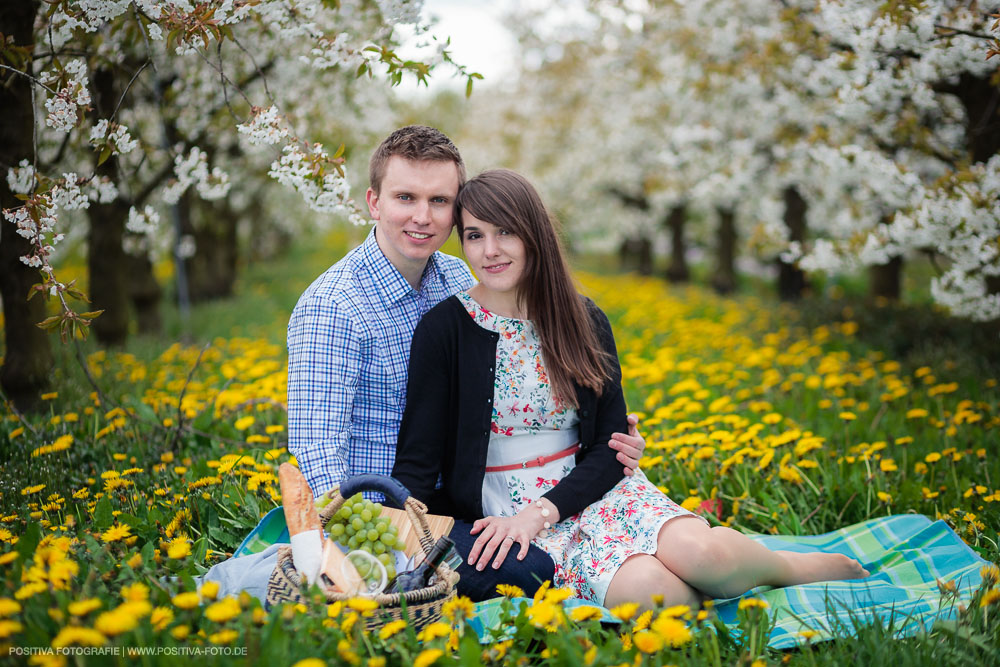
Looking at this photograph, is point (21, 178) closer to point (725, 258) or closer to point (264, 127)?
point (264, 127)

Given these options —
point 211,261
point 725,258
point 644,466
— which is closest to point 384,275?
point 644,466

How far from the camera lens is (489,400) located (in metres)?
2.40

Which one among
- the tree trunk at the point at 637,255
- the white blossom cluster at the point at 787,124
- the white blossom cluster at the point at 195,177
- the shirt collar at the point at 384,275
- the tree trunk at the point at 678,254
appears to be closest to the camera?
the shirt collar at the point at 384,275

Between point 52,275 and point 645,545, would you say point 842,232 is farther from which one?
point 52,275

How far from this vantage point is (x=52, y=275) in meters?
2.55

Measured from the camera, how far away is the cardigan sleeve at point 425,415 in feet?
7.69

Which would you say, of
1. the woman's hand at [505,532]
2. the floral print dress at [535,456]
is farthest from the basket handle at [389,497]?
the floral print dress at [535,456]

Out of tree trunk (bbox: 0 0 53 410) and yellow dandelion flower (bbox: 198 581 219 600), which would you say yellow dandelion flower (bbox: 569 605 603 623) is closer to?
yellow dandelion flower (bbox: 198 581 219 600)

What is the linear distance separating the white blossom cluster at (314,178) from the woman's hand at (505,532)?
1.48 m

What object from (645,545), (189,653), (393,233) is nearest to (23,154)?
(393,233)

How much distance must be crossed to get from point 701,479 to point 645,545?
93 cm

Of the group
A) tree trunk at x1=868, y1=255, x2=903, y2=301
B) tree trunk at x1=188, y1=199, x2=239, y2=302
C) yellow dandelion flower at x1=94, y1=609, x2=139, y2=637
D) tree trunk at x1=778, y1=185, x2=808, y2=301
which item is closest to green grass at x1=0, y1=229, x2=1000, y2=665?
yellow dandelion flower at x1=94, y1=609, x2=139, y2=637

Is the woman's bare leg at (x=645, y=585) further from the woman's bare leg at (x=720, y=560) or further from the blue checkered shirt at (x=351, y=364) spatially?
the blue checkered shirt at (x=351, y=364)

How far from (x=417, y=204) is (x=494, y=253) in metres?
0.34
